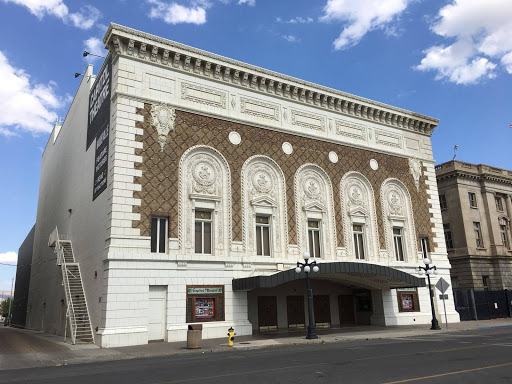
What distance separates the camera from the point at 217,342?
20.6 metres

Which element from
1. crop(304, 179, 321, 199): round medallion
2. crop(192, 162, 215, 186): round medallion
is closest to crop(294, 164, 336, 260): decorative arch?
crop(304, 179, 321, 199): round medallion

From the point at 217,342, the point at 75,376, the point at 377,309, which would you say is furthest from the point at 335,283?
the point at 75,376

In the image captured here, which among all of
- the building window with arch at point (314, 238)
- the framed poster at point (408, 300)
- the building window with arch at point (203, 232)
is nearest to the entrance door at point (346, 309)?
the framed poster at point (408, 300)

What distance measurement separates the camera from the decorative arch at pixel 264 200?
25.4 meters

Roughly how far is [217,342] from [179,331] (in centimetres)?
211

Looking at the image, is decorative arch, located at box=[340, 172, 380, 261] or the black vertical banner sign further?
decorative arch, located at box=[340, 172, 380, 261]

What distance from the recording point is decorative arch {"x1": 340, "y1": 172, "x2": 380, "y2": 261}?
29.2 metres

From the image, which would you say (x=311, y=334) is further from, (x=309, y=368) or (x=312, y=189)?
(x=312, y=189)

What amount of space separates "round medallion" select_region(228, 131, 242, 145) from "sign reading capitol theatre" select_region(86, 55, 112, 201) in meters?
7.13

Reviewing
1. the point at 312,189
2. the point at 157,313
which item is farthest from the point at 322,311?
the point at 157,313

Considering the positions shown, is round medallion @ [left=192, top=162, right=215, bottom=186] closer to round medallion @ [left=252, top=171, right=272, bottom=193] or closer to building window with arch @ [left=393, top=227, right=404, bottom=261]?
round medallion @ [left=252, top=171, right=272, bottom=193]

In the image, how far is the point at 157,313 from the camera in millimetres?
21406

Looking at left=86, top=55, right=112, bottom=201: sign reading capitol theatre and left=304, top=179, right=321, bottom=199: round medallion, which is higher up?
left=86, top=55, right=112, bottom=201: sign reading capitol theatre

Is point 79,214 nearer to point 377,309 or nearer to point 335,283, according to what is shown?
point 335,283
